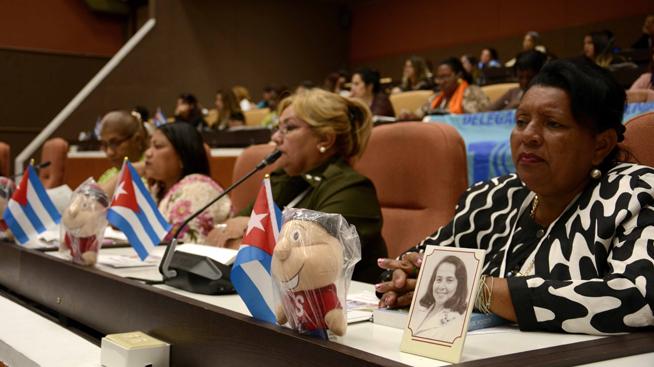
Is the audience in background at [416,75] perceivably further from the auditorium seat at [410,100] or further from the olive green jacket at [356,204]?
the olive green jacket at [356,204]

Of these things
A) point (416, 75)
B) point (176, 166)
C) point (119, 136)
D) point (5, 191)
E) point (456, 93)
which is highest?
point (416, 75)

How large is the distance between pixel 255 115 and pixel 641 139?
7.53 m

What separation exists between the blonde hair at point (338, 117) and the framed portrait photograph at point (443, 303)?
1.28 m

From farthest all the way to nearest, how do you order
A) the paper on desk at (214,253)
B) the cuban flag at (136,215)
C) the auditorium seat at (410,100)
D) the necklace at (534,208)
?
the auditorium seat at (410,100) → the cuban flag at (136,215) → the paper on desk at (214,253) → the necklace at (534,208)

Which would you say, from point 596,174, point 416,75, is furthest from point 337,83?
point 596,174

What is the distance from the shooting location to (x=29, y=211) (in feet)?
7.38

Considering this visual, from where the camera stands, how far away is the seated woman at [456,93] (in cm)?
555

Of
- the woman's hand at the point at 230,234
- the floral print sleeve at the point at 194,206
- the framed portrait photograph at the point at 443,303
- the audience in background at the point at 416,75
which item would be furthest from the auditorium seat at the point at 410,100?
the framed portrait photograph at the point at 443,303

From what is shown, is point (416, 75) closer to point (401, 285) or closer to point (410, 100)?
point (410, 100)

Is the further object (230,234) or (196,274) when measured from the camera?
(230,234)

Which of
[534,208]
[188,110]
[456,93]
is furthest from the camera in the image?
[188,110]

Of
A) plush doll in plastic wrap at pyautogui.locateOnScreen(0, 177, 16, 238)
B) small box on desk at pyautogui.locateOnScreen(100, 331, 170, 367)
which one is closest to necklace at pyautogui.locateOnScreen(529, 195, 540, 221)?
small box on desk at pyautogui.locateOnScreen(100, 331, 170, 367)

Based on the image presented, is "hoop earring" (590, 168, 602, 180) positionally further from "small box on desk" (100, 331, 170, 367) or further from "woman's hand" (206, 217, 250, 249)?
"woman's hand" (206, 217, 250, 249)

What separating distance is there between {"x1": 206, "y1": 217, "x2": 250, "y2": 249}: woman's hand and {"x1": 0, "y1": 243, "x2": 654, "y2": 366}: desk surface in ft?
1.79
